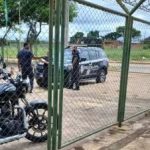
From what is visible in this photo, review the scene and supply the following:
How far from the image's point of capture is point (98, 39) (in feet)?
23.5

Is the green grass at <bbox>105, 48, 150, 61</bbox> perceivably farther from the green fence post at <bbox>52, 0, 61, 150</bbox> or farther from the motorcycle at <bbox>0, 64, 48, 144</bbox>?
the green fence post at <bbox>52, 0, 61, 150</bbox>

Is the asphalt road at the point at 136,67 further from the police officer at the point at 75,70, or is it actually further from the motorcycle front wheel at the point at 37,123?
the motorcycle front wheel at the point at 37,123

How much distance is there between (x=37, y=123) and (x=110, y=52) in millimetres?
1707

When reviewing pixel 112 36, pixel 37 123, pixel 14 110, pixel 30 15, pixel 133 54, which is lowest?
pixel 37 123

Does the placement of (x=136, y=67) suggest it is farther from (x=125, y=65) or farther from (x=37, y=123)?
(x=37, y=123)

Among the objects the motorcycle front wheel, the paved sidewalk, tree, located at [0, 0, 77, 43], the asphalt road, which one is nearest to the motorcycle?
the motorcycle front wheel

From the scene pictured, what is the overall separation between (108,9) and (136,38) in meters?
1.90

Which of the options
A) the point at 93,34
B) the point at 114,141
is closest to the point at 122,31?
the point at 93,34

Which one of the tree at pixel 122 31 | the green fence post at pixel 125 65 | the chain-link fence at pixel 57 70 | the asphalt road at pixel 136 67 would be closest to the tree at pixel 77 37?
the chain-link fence at pixel 57 70

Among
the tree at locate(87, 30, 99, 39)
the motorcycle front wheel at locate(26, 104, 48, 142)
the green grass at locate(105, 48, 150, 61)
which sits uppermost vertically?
the tree at locate(87, 30, 99, 39)

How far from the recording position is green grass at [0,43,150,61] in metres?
5.02

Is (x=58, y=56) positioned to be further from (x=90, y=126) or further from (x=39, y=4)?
(x=90, y=126)

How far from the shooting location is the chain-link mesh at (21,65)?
5016 millimetres

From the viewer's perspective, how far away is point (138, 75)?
421 inches
